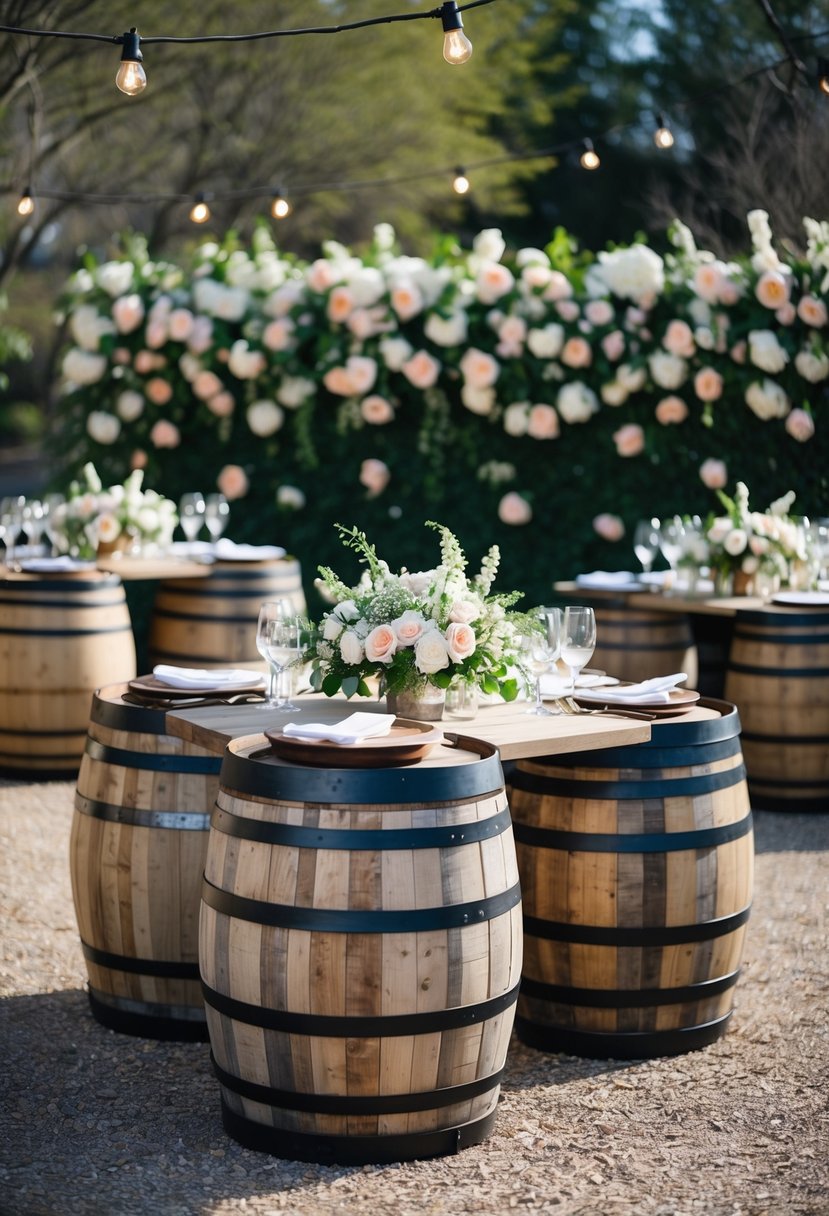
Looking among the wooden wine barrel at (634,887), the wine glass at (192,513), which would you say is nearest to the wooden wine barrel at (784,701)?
the wooden wine barrel at (634,887)

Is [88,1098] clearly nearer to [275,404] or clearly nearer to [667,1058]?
[667,1058]

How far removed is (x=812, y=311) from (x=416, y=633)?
5130 mm

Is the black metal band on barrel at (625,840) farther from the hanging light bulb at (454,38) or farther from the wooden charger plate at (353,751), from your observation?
the hanging light bulb at (454,38)

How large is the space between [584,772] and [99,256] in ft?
57.4

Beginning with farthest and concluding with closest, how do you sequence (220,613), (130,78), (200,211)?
(200,211) → (220,613) → (130,78)

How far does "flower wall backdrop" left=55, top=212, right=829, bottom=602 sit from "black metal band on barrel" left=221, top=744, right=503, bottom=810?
5.49m

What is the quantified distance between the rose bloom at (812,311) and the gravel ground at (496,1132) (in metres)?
4.42

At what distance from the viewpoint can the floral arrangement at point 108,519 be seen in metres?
7.68

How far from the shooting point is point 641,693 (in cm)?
423

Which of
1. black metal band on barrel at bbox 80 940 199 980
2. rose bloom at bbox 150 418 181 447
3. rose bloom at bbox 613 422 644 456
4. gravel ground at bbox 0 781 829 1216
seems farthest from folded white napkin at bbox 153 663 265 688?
rose bloom at bbox 150 418 181 447

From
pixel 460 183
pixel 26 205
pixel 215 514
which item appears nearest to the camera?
pixel 26 205

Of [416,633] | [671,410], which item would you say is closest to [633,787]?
[416,633]

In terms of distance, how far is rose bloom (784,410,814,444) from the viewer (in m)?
8.19

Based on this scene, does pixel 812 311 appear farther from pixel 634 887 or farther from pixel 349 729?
pixel 349 729
